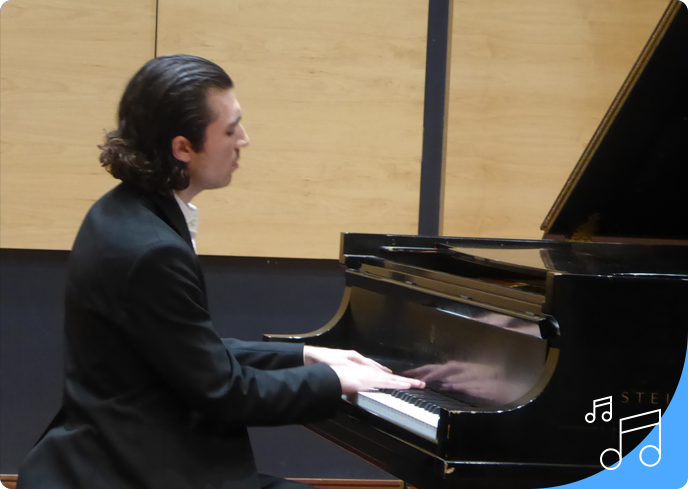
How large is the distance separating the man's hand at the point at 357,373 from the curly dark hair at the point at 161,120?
1.57 feet

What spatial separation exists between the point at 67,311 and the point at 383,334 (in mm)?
776

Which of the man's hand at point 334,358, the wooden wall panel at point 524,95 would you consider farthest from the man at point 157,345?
the wooden wall panel at point 524,95

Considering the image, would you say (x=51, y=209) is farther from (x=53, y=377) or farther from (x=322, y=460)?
(x=322, y=460)

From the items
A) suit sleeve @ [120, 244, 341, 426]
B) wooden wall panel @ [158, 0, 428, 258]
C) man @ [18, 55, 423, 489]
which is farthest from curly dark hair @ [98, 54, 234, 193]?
wooden wall panel @ [158, 0, 428, 258]

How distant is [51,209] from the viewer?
281 centimetres

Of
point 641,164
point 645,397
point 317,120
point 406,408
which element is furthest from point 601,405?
point 317,120

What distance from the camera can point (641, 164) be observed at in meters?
1.99

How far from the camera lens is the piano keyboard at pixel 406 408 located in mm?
1337

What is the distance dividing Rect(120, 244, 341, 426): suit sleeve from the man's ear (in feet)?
0.72

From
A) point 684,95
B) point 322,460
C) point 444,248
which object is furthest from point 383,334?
point 322,460

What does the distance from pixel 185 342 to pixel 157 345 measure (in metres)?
0.05

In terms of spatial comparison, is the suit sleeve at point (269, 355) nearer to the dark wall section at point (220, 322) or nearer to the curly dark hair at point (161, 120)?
the curly dark hair at point (161, 120)

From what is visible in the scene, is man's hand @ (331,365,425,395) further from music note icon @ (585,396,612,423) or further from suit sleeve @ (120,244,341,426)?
music note icon @ (585,396,612,423)

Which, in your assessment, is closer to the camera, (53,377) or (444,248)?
(444,248)
